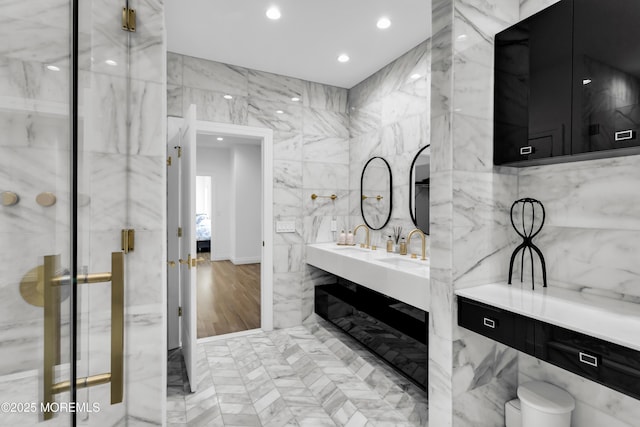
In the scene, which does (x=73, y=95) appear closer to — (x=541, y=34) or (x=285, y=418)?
(x=541, y=34)

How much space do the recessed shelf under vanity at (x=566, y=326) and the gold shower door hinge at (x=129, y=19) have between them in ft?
6.52

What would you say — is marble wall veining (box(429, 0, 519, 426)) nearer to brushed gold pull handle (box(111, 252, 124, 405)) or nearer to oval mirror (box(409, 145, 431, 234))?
oval mirror (box(409, 145, 431, 234))

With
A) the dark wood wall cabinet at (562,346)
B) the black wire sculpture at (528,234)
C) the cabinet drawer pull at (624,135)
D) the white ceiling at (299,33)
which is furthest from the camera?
the white ceiling at (299,33)

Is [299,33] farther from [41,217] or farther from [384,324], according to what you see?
[41,217]

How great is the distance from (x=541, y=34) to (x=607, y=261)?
118cm

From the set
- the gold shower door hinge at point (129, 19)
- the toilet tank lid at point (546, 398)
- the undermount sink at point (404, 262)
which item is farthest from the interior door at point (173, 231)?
the toilet tank lid at point (546, 398)

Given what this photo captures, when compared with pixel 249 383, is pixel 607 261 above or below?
above

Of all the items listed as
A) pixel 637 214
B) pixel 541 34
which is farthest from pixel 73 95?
pixel 637 214

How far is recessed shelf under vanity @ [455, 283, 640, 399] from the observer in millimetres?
1120

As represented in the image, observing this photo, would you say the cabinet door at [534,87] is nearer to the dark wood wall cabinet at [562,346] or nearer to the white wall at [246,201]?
the dark wood wall cabinet at [562,346]

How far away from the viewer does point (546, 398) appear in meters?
1.66

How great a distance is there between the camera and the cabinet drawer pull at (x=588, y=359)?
3.86ft

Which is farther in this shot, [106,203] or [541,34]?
[541,34]

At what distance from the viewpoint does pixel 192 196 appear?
91.4 inches
